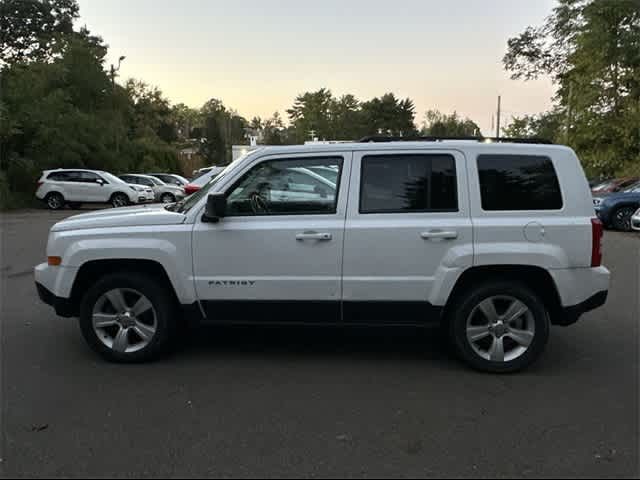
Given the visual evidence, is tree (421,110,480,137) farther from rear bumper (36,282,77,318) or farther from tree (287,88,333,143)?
rear bumper (36,282,77,318)

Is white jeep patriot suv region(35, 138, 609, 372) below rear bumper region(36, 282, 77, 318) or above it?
above

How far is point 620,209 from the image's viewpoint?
1502 centimetres

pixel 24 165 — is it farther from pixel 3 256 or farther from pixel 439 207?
pixel 439 207

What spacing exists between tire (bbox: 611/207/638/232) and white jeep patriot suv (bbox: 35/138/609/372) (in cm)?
1204

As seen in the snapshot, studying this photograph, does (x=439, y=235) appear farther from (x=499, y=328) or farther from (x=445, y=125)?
(x=445, y=125)

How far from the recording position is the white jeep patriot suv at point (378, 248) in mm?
4355

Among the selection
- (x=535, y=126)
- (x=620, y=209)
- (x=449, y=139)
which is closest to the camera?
(x=449, y=139)

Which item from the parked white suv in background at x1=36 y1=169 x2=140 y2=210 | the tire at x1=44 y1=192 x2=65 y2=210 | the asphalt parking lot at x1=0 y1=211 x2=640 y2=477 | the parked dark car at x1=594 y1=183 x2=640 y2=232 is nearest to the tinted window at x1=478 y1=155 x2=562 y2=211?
the asphalt parking lot at x1=0 y1=211 x2=640 y2=477

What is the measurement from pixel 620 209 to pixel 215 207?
13.8 metres

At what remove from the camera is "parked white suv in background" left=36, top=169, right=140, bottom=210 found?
2234 centimetres

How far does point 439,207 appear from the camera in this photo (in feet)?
14.5

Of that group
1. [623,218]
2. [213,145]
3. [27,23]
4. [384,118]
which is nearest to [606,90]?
[623,218]

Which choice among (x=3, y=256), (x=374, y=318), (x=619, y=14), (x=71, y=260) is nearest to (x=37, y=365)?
(x=71, y=260)

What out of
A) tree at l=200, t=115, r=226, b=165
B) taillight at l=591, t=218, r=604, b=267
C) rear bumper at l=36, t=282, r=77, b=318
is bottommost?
rear bumper at l=36, t=282, r=77, b=318
